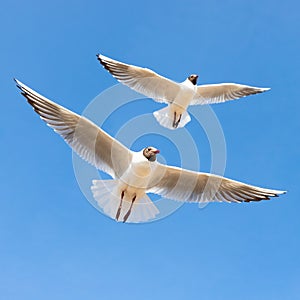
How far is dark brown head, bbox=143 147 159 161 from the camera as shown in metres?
10.9

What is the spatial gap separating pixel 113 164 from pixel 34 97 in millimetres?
1882

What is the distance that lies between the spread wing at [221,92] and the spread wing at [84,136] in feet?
18.8

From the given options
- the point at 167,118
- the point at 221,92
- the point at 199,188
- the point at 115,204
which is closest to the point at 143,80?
the point at 167,118

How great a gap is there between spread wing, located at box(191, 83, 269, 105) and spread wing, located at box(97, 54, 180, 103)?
0.78 metres

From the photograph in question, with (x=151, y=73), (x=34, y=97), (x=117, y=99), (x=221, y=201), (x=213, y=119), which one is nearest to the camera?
(x=34, y=97)

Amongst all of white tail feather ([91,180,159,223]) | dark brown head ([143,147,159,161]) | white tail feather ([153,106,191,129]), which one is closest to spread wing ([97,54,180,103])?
white tail feather ([153,106,191,129])

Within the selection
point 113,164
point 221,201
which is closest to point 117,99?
point 113,164

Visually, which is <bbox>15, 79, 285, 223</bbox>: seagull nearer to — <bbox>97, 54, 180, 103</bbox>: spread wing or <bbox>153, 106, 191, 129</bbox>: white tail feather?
<bbox>153, 106, 191, 129</bbox>: white tail feather

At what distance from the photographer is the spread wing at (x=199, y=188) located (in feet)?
37.1

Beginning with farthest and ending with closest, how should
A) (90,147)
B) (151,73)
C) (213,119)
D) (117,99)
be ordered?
(151,73) → (213,119) → (117,99) → (90,147)

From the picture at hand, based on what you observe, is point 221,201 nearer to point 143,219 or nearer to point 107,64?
point 143,219

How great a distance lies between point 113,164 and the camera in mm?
11117

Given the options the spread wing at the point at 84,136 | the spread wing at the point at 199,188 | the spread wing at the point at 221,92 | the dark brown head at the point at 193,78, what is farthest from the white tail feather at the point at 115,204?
the dark brown head at the point at 193,78

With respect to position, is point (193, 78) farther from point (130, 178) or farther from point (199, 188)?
point (130, 178)
